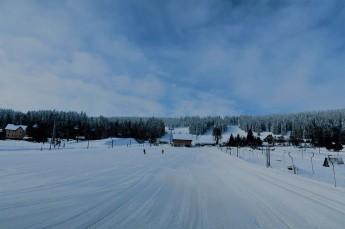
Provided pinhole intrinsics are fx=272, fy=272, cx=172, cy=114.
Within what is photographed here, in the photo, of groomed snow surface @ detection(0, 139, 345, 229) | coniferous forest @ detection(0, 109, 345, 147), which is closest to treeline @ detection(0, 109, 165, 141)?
coniferous forest @ detection(0, 109, 345, 147)

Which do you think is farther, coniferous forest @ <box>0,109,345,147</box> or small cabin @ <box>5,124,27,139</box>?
small cabin @ <box>5,124,27,139</box>

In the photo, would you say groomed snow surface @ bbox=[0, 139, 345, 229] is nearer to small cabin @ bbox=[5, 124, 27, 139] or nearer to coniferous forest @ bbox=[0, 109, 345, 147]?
coniferous forest @ bbox=[0, 109, 345, 147]

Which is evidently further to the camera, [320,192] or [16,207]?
[320,192]

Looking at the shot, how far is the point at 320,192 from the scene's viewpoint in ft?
29.5

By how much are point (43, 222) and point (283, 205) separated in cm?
586

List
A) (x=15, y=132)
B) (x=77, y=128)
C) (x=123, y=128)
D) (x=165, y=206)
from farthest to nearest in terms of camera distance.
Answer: (x=123, y=128) → (x=77, y=128) → (x=15, y=132) → (x=165, y=206)

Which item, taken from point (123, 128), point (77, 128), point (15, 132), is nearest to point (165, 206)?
point (77, 128)

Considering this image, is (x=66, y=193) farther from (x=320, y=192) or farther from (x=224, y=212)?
(x=320, y=192)

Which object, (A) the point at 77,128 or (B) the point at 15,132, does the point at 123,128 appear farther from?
(B) the point at 15,132

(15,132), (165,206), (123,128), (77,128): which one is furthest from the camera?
(123,128)

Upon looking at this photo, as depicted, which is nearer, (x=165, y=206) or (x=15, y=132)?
(x=165, y=206)

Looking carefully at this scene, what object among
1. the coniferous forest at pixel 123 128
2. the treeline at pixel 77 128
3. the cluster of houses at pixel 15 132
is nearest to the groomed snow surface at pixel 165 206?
the coniferous forest at pixel 123 128

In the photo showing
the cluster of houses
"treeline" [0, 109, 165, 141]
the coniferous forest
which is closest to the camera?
the coniferous forest

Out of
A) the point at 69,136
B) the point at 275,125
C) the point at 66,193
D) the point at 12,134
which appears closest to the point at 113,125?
the point at 69,136
